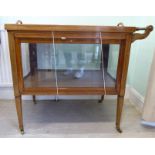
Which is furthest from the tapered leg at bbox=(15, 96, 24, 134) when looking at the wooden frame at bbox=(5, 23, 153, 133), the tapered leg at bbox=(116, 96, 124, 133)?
the tapered leg at bbox=(116, 96, 124, 133)

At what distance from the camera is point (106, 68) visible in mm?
1080

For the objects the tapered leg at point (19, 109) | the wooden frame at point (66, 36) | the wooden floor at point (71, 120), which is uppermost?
the wooden frame at point (66, 36)

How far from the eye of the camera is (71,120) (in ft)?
4.04

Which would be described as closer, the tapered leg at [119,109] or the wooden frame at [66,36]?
the wooden frame at [66,36]

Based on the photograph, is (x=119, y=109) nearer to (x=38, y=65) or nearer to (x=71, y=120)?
(x=71, y=120)

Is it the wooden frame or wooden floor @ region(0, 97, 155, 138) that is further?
wooden floor @ region(0, 97, 155, 138)

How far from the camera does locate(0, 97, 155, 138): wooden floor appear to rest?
1.08 metres

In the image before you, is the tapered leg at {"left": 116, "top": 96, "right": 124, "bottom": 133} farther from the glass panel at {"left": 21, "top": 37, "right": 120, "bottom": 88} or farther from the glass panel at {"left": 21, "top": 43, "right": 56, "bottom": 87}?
the glass panel at {"left": 21, "top": 43, "right": 56, "bottom": 87}

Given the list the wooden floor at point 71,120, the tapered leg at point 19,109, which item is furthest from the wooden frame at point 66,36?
the wooden floor at point 71,120

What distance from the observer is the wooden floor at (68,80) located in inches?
41.4

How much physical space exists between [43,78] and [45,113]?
0.36 m

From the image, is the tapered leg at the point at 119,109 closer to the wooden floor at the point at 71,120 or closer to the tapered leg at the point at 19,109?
the wooden floor at the point at 71,120

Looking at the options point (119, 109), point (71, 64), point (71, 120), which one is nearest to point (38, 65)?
point (71, 64)

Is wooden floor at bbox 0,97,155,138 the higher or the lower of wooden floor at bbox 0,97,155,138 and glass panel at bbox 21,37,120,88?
the lower
